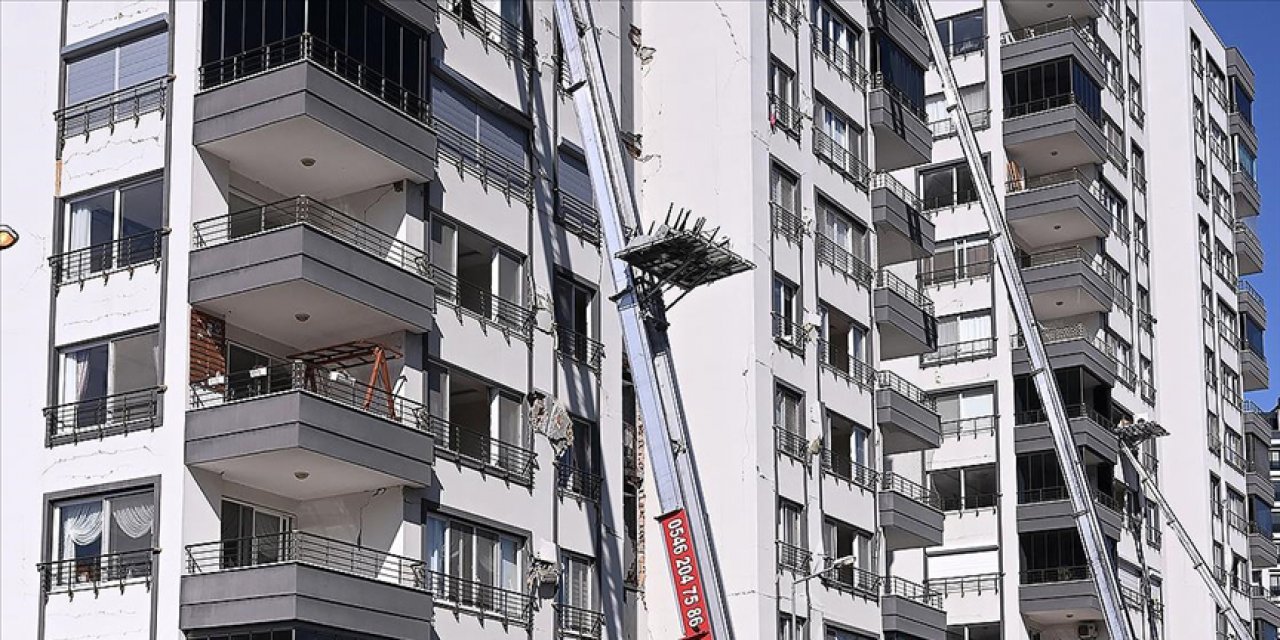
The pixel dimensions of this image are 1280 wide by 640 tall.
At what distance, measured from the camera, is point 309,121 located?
43312 mm

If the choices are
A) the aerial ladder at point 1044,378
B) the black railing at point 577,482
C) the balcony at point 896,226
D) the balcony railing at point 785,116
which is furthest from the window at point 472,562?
the aerial ladder at point 1044,378

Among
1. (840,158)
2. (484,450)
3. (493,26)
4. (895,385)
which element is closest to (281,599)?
(484,450)

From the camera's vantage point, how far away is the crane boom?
239 feet

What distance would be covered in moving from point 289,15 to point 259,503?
1108cm

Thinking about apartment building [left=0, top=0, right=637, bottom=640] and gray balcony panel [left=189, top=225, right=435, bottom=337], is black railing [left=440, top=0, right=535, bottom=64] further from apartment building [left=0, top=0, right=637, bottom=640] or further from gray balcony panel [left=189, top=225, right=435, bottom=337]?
gray balcony panel [left=189, top=225, right=435, bottom=337]

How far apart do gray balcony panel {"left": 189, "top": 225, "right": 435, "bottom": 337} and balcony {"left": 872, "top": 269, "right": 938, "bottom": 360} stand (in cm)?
2720

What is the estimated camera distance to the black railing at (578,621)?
4997 cm

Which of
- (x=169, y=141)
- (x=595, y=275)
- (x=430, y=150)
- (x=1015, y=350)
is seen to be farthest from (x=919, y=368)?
(x=169, y=141)

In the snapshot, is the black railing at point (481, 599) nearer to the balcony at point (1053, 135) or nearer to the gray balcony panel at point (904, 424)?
the gray balcony panel at point (904, 424)

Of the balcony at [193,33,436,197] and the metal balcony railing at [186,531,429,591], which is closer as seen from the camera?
the balcony at [193,33,436,197]

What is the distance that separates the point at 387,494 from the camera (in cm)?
4512

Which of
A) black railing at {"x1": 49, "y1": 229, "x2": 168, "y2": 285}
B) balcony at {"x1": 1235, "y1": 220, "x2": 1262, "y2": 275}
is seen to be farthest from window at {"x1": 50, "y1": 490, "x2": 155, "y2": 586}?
balcony at {"x1": 1235, "y1": 220, "x2": 1262, "y2": 275}

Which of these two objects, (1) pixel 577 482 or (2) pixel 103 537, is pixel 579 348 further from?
(2) pixel 103 537

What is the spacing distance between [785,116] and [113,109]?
80.3 feet
